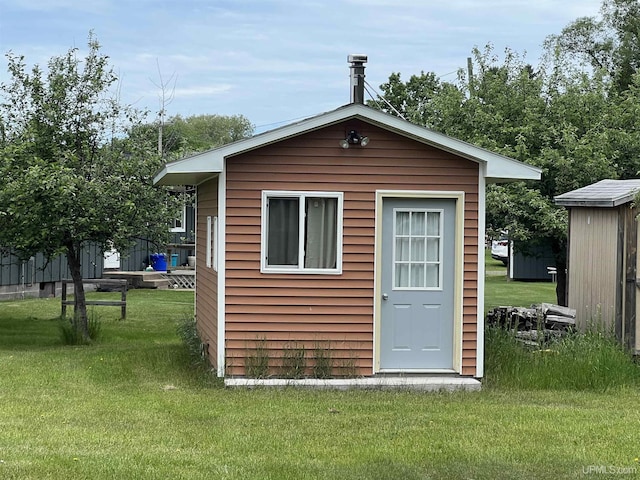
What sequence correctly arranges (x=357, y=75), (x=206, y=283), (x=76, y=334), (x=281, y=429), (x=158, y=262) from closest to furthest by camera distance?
(x=281, y=429)
(x=357, y=75)
(x=206, y=283)
(x=76, y=334)
(x=158, y=262)

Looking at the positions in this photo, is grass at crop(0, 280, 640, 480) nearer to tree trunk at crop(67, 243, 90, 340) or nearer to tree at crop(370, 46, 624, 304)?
tree trunk at crop(67, 243, 90, 340)

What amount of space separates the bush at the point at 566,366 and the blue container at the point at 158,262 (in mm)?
20420

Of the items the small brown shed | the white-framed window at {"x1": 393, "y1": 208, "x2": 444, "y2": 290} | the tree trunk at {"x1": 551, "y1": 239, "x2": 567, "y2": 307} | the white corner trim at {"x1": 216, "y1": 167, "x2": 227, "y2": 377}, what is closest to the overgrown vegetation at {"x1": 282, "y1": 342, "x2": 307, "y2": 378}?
the small brown shed

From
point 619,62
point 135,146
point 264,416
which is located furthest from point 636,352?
point 619,62

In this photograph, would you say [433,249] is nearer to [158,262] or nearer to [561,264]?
[561,264]

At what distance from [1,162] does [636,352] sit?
31.6 feet

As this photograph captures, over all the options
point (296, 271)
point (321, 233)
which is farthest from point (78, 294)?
point (321, 233)

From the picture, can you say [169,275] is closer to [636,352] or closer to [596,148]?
[596,148]

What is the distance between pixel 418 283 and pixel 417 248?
16.6 inches

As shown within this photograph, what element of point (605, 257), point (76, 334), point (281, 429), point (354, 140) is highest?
point (354, 140)

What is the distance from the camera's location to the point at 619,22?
4278 cm

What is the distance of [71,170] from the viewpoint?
14.5 meters

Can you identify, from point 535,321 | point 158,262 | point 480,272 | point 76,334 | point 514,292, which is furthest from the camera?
point 158,262

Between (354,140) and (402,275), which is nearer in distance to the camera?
(354,140)
